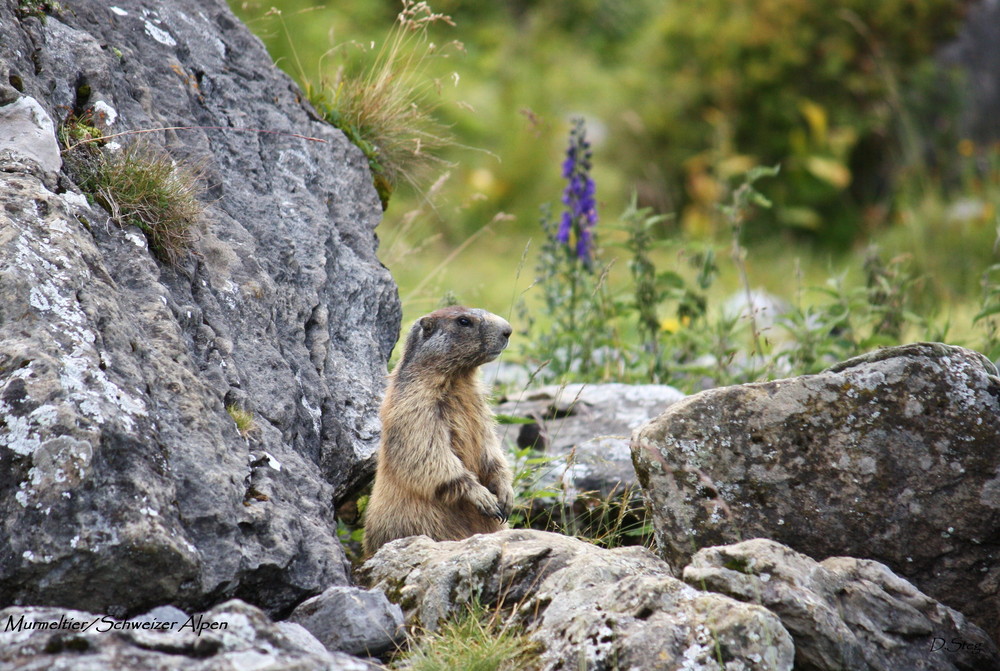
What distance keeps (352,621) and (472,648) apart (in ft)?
1.46

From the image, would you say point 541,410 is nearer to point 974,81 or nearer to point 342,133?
point 342,133

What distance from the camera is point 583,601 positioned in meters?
3.22

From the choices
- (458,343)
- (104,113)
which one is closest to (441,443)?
(458,343)

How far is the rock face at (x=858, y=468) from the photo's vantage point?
3.37 m

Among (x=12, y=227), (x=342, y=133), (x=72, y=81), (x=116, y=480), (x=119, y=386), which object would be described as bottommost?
(x=116, y=480)

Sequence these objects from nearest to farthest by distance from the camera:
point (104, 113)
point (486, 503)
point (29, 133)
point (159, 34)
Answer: point (29, 133)
point (104, 113)
point (486, 503)
point (159, 34)

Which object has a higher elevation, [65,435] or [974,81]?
[974,81]

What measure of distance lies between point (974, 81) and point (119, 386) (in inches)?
538

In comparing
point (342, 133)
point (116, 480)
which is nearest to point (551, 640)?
point (116, 480)

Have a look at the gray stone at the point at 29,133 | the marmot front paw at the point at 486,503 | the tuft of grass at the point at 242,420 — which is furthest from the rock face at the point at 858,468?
the gray stone at the point at 29,133

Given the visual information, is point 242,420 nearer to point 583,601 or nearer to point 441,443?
point 441,443

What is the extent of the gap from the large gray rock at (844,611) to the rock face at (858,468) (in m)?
0.23

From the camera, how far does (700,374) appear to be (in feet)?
21.2

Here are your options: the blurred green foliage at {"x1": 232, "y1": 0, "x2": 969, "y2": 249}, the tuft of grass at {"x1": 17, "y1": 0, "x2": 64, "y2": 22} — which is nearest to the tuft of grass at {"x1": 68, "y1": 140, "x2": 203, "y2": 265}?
the tuft of grass at {"x1": 17, "y1": 0, "x2": 64, "y2": 22}
